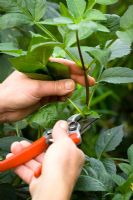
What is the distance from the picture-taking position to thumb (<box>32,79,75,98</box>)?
0.85m

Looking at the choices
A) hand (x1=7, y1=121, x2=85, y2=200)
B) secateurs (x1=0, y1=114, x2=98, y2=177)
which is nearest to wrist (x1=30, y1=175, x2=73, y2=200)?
hand (x1=7, y1=121, x2=85, y2=200)

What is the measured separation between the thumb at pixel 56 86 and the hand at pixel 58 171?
78 mm

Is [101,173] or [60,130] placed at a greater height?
[60,130]

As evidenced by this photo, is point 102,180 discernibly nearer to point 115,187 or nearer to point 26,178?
point 115,187

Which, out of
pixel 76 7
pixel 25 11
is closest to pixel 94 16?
pixel 76 7

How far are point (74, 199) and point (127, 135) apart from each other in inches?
46.0

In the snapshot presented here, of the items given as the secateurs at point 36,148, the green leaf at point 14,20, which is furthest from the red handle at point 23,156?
the green leaf at point 14,20

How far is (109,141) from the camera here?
0.98 meters

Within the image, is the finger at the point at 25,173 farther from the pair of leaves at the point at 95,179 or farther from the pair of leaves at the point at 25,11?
the pair of leaves at the point at 25,11

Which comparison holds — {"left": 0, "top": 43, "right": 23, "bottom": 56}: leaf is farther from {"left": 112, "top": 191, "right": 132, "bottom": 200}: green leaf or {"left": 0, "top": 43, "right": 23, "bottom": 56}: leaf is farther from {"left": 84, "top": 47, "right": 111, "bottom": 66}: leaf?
{"left": 112, "top": 191, "right": 132, "bottom": 200}: green leaf

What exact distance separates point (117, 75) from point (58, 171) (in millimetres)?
226

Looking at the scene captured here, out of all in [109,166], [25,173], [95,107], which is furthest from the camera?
[95,107]

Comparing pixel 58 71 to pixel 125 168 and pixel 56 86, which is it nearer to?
pixel 56 86

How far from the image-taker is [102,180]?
854 mm
